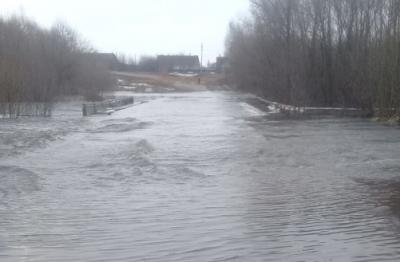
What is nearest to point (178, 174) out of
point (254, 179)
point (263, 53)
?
point (254, 179)

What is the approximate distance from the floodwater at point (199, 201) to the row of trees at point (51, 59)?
3234 centimetres

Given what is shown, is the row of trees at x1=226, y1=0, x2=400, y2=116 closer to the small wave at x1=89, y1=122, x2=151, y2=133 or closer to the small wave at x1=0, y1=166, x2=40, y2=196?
the small wave at x1=89, y1=122, x2=151, y2=133

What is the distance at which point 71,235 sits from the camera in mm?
7891

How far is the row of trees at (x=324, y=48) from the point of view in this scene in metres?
41.8

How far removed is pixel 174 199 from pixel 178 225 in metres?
2.07

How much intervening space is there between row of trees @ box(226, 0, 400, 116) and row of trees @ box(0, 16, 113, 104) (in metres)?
19.2

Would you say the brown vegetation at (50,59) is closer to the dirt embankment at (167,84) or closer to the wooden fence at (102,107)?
the wooden fence at (102,107)

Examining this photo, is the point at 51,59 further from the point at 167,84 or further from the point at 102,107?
the point at 167,84

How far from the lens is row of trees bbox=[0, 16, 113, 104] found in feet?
172

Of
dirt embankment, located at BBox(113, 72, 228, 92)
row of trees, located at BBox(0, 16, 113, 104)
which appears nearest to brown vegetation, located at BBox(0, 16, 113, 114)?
row of trees, located at BBox(0, 16, 113, 104)

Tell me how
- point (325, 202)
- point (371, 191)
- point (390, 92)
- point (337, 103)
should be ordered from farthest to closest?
point (337, 103) < point (390, 92) < point (371, 191) < point (325, 202)

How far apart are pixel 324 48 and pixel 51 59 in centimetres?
3581

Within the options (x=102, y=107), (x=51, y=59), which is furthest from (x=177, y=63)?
(x=102, y=107)

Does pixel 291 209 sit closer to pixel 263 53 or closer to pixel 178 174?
pixel 178 174
